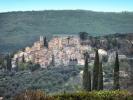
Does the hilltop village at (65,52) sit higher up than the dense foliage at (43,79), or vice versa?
the hilltop village at (65,52)

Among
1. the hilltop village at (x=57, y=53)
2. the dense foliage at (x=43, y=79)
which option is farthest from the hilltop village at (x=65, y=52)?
the dense foliage at (x=43, y=79)

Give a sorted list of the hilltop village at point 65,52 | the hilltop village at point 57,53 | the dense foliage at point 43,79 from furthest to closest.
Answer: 1. the hilltop village at point 57,53
2. the hilltop village at point 65,52
3. the dense foliage at point 43,79

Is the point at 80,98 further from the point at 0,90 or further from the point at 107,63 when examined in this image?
the point at 107,63

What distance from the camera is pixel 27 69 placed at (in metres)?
108

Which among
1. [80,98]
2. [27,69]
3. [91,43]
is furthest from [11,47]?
[80,98]

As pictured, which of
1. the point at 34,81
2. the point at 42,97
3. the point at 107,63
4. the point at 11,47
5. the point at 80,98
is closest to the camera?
the point at 42,97

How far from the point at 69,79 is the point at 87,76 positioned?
86.0 ft

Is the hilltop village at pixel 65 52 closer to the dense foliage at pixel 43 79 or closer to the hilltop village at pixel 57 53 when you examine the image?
the hilltop village at pixel 57 53

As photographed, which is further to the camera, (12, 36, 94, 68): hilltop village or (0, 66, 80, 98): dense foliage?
(12, 36, 94, 68): hilltop village

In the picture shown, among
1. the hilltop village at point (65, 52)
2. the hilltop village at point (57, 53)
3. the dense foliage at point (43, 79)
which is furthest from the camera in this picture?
the hilltop village at point (57, 53)

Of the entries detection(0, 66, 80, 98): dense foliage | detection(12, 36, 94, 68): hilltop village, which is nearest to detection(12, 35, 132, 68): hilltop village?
detection(12, 36, 94, 68): hilltop village

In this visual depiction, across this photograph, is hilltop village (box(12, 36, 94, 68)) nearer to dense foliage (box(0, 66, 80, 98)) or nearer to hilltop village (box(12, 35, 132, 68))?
hilltop village (box(12, 35, 132, 68))

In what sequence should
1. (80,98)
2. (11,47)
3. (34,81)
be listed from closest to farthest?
(80,98), (34,81), (11,47)

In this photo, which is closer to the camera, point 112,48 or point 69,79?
Answer: point 69,79
